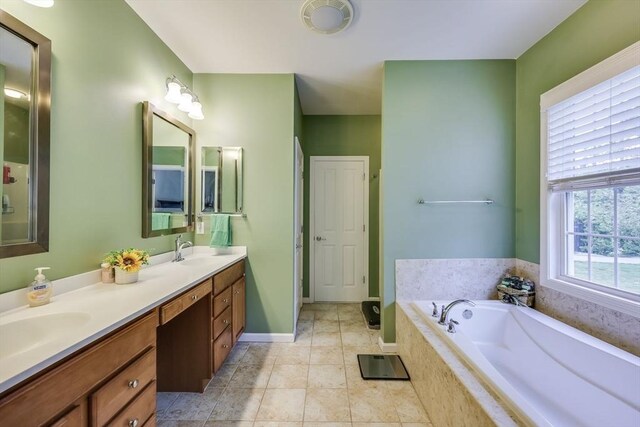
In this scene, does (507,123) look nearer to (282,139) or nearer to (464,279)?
(464,279)

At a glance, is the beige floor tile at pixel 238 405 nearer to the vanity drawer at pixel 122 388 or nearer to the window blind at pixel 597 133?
the vanity drawer at pixel 122 388

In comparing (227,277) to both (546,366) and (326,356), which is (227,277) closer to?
(326,356)

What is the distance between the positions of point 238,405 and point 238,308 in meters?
0.74

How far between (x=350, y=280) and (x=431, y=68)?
8.72ft

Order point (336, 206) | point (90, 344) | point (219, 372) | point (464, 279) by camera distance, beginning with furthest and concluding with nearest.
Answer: point (336, 206) < point (464, 279) < point (219, 372) < point (90, 344)

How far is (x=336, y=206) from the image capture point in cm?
356

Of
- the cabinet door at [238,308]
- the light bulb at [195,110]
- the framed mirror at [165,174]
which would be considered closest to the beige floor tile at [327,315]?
the cabinet door at [238,308]

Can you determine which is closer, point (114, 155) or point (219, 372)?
point (114, 155)

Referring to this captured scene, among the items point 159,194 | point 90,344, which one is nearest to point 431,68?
point 159,194

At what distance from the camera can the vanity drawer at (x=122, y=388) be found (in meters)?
0.87

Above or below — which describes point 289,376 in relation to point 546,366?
below

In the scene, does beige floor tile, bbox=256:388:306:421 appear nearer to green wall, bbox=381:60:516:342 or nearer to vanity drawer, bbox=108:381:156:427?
vanity drawer, bbox=108:381:156:427

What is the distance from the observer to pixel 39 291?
107cm

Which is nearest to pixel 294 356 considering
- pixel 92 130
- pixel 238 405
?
pixel 238 405
